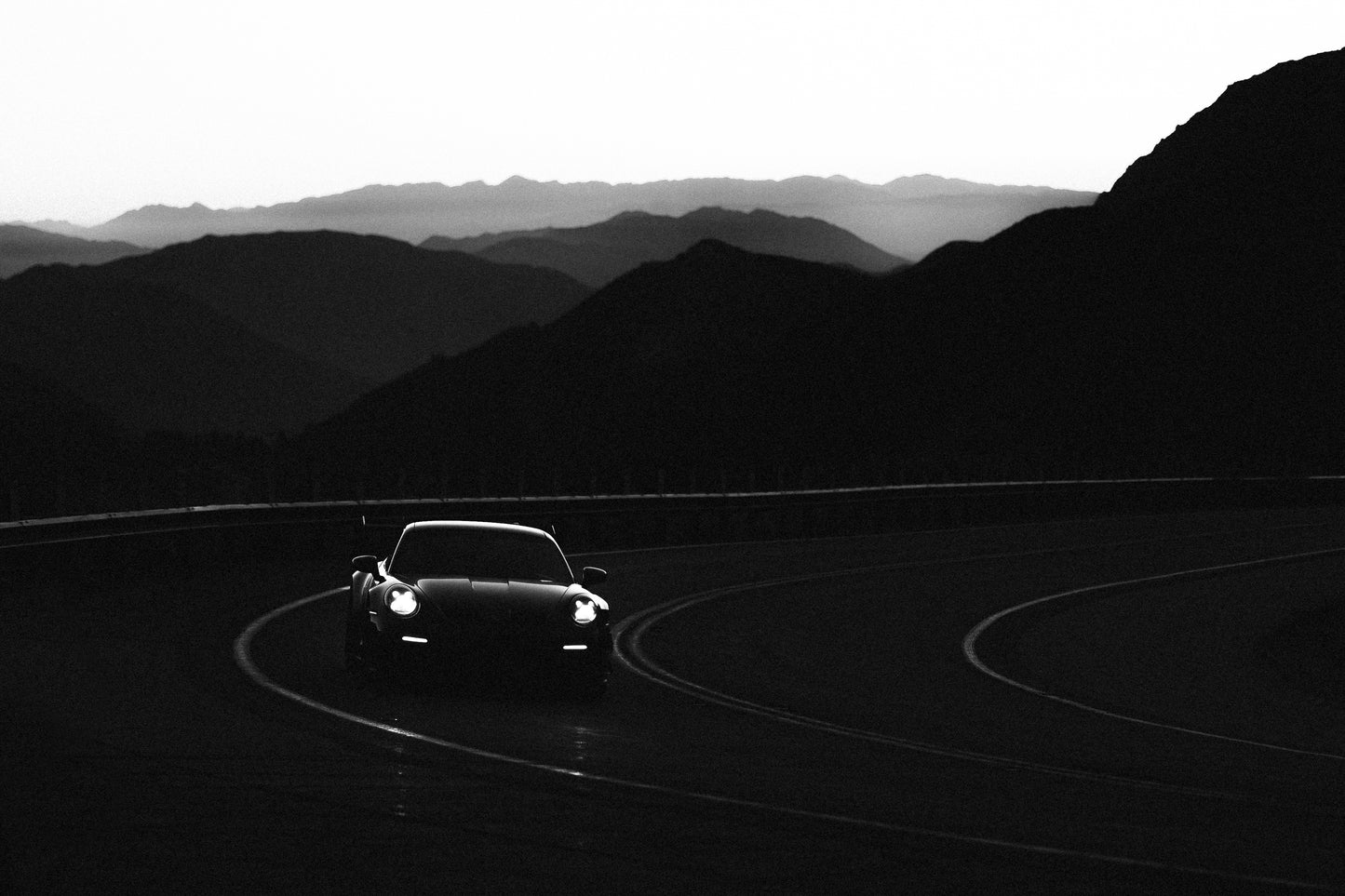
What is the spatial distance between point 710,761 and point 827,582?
17314mm

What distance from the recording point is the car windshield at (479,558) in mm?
14758

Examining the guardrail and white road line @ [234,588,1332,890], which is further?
the guardrail

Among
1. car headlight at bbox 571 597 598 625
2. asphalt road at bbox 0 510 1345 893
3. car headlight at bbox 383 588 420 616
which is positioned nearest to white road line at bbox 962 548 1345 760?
asphalt road at bbox 0 510 1345 893

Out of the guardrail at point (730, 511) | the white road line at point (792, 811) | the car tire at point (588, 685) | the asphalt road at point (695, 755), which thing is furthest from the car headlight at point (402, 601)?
the guardrail at point (730, 511)

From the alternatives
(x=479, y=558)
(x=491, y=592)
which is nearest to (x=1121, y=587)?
(x=479, y=558)

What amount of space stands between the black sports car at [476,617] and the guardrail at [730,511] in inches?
159

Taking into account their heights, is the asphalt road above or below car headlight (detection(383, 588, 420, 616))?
below

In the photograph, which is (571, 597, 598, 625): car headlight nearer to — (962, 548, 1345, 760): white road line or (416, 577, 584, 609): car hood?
(416, 577, 584, 609): car hood

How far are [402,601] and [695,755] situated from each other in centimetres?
346

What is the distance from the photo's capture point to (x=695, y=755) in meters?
11.3

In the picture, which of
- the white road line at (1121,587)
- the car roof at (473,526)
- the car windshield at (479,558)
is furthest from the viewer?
the car roof at (473,526)

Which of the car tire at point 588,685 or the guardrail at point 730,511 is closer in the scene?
the car tire at point 588,685

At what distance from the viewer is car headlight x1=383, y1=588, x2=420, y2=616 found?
14031 millimetres

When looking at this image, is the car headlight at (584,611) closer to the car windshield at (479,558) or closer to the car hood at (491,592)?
the car hood at (491,592)
